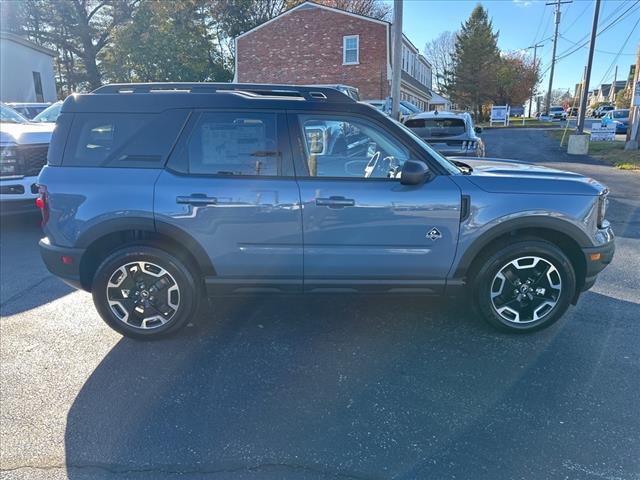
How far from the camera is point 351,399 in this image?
2920 mm

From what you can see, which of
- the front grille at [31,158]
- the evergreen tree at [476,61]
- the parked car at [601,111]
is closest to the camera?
the front grille at [31,158]

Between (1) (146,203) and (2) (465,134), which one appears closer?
(1) (146,203)

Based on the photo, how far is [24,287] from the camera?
194 inches

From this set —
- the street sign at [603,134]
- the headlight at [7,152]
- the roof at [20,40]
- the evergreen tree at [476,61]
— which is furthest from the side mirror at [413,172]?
the evergreen tree at [476,61]

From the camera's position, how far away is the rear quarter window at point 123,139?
3494mm

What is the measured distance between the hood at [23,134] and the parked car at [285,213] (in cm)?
402

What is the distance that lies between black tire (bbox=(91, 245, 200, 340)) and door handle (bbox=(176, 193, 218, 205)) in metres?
0.48

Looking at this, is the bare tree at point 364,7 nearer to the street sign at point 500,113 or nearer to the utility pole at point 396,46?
the street sign at point 500,113

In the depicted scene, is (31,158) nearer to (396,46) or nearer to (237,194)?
(237,194)

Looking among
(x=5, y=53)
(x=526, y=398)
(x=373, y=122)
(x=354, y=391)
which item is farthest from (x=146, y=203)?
(x=5, y=53)

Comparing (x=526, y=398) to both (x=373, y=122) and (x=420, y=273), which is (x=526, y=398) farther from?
(x=373, y=122)

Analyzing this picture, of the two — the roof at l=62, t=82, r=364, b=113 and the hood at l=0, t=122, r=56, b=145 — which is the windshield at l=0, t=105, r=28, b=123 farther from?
the roof at l=62, t=82, r=364, b=113

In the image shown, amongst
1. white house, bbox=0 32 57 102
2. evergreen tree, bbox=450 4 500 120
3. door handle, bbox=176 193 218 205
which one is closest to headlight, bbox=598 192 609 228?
door handle, bbox=176 193 218 205

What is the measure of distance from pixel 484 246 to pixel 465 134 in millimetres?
6504
